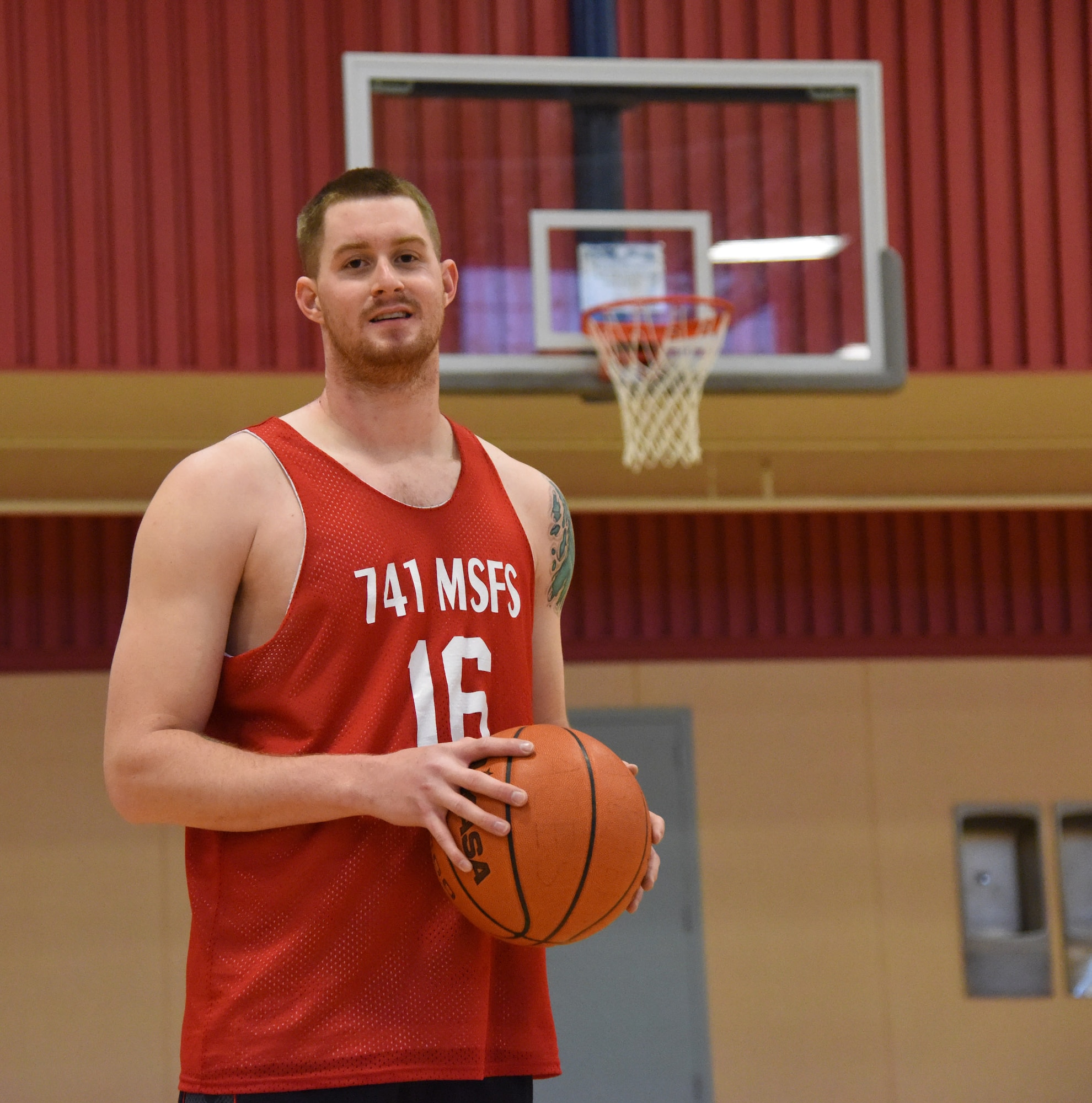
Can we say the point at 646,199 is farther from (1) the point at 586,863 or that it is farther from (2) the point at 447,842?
(2) the point at 447,842

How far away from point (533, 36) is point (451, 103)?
0.93 m

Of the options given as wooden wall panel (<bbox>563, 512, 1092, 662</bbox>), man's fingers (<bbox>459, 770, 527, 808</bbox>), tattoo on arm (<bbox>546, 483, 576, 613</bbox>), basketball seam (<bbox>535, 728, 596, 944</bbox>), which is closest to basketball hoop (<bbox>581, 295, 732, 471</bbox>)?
wooden wall panel (<bbox>563, 512, 1092, 662</bbox>)

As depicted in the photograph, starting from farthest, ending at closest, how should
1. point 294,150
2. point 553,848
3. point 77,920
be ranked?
point 77,920
point 294,150
point 553,848

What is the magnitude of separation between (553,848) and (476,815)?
15 centimetres

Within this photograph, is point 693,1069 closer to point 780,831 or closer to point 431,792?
point 780,831

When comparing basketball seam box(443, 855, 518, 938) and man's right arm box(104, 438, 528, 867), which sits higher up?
man's right arm box(104, 438, 528, 867)

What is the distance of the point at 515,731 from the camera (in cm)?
183

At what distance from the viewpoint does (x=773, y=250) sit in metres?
5.43

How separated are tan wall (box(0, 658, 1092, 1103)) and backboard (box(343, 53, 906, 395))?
2.78 m

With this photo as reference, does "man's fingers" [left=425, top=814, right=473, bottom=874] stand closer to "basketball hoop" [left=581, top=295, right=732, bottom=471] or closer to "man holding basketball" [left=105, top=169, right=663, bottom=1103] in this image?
"man holding basketball" [left=105, top=169, right=663, bottom=1103]

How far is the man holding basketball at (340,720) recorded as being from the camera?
67.0 inches

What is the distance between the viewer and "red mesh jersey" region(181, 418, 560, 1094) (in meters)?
1.72

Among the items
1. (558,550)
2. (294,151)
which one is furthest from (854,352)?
(558,550)

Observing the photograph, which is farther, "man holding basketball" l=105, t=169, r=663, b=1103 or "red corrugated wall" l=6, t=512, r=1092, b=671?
"red corrugated wall" l=6, t=512, r=1092, b=671
